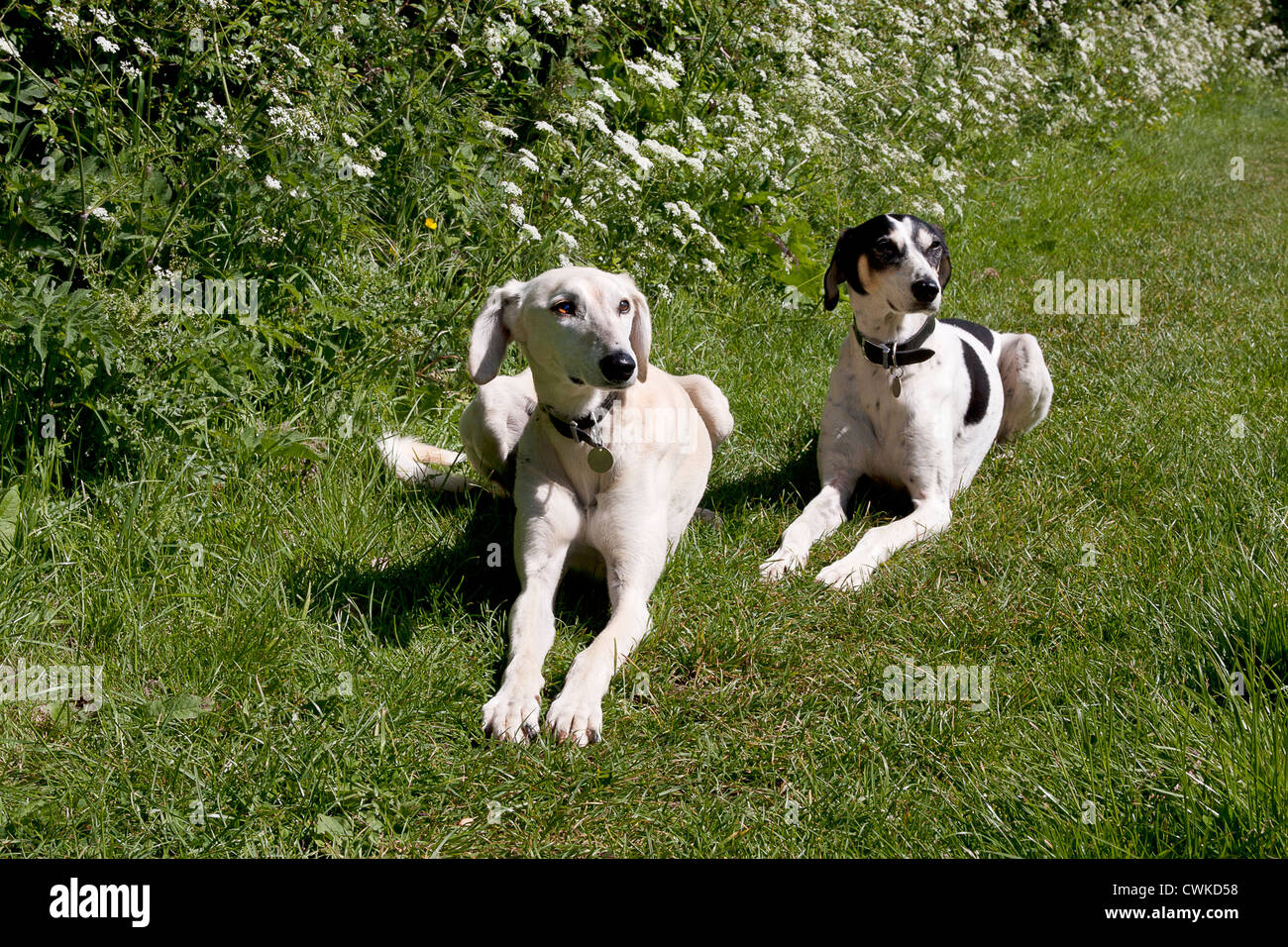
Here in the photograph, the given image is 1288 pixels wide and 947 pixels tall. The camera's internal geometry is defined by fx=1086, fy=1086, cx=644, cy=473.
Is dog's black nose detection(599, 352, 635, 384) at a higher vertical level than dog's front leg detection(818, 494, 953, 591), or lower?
higher

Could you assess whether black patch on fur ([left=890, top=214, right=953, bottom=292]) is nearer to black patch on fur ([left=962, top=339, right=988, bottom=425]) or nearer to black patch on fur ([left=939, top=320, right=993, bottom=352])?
black patch on fur ([left=962, top=339, right=988, bottom=425])

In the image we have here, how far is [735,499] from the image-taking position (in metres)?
4.21

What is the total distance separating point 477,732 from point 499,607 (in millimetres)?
643

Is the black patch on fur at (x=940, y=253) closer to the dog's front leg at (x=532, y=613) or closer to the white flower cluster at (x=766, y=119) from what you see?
the white flower cluster at (x=766, y=119)

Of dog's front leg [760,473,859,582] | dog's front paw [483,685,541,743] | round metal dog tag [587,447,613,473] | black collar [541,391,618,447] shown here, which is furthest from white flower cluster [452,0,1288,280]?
dog's front paw [483,685,541,743]

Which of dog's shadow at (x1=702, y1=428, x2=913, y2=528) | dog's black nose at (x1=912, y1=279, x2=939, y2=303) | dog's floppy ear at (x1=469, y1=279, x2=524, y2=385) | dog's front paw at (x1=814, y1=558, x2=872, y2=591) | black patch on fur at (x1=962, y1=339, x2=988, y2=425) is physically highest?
dog's black nose at (x1=912, y1=279, x2=939, y2=303)

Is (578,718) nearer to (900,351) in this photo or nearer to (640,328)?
(640,328)

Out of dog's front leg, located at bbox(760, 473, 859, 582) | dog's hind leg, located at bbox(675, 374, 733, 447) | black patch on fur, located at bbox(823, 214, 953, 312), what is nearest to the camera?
dog's front leg, located at bbox(760, 473, 859, 582)

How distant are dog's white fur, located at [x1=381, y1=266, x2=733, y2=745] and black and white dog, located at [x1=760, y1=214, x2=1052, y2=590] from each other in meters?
0.65

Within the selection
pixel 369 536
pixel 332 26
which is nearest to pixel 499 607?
pixel 369 536

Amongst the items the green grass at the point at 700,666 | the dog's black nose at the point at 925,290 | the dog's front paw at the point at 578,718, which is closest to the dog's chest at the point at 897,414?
the green grass at the point at 700,666

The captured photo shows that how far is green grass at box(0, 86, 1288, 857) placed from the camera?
230 centimetres

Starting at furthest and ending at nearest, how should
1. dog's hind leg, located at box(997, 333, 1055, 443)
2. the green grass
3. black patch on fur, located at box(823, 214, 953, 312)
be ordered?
dog's hind leg, located at box(997, 333, 1055, 443) → black patch on fur, located at box(823, 214, 953, 312) → the green grass

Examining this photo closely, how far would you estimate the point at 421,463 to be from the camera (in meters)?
3.99
